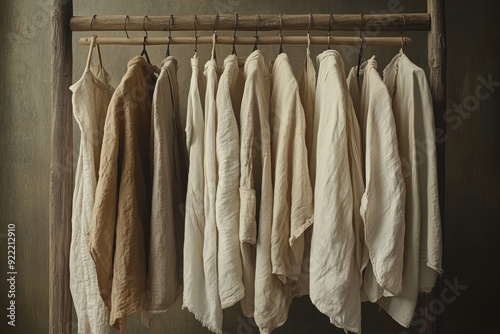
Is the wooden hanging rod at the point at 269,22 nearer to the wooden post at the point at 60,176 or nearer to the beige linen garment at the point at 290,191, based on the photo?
the wooden post at the point at 60,176

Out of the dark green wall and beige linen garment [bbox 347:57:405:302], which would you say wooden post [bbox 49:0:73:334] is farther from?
beige linen garment [bbox 347:57:405:302]

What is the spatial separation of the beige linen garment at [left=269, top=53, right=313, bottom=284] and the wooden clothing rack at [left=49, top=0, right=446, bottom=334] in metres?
0.23

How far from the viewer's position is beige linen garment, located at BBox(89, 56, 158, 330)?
1129 millimetres

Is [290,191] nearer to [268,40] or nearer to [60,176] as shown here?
[268,40]

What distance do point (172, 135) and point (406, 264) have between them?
79cm

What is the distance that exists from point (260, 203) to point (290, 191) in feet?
0.31

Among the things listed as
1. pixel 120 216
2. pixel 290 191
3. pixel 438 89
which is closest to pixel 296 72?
pixel 438 89

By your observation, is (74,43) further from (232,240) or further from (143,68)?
(232,240)

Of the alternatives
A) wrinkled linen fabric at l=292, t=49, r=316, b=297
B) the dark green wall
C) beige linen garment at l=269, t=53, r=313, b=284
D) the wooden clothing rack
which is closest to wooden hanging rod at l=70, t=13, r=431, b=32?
the wooden clothing rack

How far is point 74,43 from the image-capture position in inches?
72.8

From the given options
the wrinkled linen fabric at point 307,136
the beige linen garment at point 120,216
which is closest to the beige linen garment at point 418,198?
the wrinkled linen fabric at point 307,136

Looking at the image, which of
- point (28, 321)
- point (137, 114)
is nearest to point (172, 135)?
point (137, 114)

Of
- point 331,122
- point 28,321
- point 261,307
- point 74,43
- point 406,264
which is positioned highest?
point 74,43

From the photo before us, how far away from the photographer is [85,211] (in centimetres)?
119
